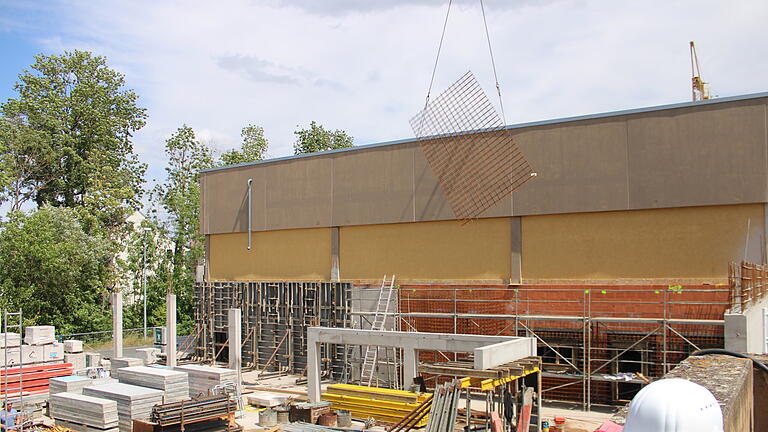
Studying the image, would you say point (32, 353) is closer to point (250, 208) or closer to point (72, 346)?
point (72, 346)

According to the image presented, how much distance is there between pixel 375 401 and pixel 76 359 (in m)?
14.2

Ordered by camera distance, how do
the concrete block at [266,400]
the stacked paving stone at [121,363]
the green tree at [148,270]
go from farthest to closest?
the green tree at [148,270] → the stacked paving stone at [121,363] → the concrete block at [266,400]

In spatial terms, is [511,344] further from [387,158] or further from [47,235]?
[47,235]

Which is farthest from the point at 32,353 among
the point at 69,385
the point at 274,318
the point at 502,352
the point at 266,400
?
the point at 502,352

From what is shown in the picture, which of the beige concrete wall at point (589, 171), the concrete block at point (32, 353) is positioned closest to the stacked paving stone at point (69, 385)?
the concrete block at point (32, 353)

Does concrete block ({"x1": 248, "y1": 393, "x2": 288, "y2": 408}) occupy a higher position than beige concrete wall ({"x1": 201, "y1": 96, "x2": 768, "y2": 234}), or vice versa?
beige concrete wall ({"x1": 201, "y1": 96, "x2": 768, "y2": 234})

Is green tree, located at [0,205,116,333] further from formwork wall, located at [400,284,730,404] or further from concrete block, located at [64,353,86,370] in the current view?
formwork wall, located at [400,284,730,404]

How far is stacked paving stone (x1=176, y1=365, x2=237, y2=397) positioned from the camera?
77.1 ft

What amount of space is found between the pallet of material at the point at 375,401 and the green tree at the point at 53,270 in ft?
95.4

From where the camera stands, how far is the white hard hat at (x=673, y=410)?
3.80 metres

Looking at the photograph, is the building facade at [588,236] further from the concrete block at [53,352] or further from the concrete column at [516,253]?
the concrete block at [53,352]

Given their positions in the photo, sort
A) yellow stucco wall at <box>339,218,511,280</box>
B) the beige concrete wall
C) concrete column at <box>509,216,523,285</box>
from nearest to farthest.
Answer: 1. the beige concrete wall
2. concrete column at <box>509,216,523,285</box>
3. yellow stucco wall at <box>339,218,511,280</box>

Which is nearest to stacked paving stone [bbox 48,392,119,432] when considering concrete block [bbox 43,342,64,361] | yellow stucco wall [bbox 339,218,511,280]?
concrete block [bbox 43,342,64,361]

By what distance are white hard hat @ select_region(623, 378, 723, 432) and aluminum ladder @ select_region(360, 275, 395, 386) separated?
74.9 ft
